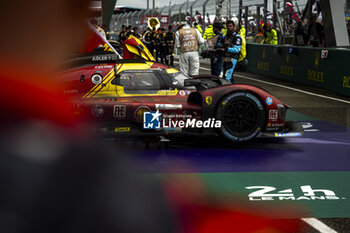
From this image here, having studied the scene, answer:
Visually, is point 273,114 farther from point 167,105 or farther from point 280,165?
point 167,105

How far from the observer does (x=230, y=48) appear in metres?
12.0

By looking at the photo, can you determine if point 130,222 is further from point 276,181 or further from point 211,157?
point 211,157

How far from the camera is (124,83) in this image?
24.1 feet

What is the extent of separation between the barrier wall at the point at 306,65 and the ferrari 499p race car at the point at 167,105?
24.1ft

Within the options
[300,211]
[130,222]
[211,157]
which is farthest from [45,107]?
[211,157]

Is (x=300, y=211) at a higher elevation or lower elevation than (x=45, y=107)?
lower

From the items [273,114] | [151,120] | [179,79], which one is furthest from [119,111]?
[273,114]

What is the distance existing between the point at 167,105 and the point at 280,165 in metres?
1.61

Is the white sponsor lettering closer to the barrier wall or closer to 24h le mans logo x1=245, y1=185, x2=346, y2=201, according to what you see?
24h le mans logo x1=245, y1=185, x2=346, y2=201

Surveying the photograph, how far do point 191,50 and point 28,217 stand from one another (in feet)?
41.3

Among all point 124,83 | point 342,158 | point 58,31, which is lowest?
point 342,158

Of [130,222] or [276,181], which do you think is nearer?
[130,222]

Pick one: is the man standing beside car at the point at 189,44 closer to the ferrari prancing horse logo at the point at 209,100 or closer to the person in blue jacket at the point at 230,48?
the person in blue jacket at the point at 230,48

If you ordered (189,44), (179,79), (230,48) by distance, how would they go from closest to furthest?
1. (179,79)
2. (230,48)
3. (189,44)
